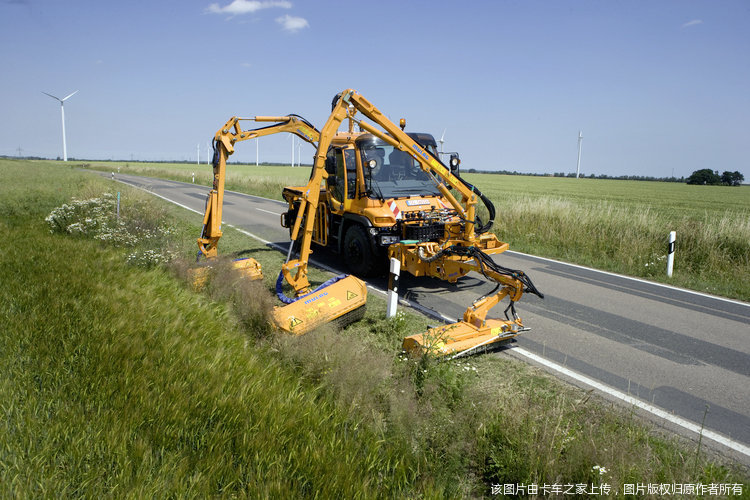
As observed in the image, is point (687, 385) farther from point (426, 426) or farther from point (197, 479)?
point (197, 479)

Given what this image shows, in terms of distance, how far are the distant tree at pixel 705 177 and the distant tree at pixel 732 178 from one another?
0.73 m

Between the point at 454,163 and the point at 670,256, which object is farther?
the point at 670,256

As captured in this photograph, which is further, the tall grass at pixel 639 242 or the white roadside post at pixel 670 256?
the white roadside post at pixel 670 256

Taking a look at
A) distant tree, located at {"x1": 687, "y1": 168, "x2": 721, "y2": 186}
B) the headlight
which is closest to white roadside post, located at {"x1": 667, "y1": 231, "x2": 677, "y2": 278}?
the headlight

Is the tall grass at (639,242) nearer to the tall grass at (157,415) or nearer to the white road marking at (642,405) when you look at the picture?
the white road marking at (642,405)

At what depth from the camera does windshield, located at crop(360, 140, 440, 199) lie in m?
8.63

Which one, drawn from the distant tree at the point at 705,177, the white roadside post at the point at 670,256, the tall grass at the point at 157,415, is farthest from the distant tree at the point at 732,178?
the tall grass at the point at 157,415

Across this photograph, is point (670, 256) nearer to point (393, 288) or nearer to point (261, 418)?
point (393, 288)

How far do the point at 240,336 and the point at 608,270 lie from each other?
27.3 feet

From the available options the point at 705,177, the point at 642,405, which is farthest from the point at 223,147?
the point at 705,177

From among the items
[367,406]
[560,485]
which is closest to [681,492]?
[560,485]

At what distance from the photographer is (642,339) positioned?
20.0 ft

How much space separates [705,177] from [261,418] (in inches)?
3384

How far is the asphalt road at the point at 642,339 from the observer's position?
4508mm
